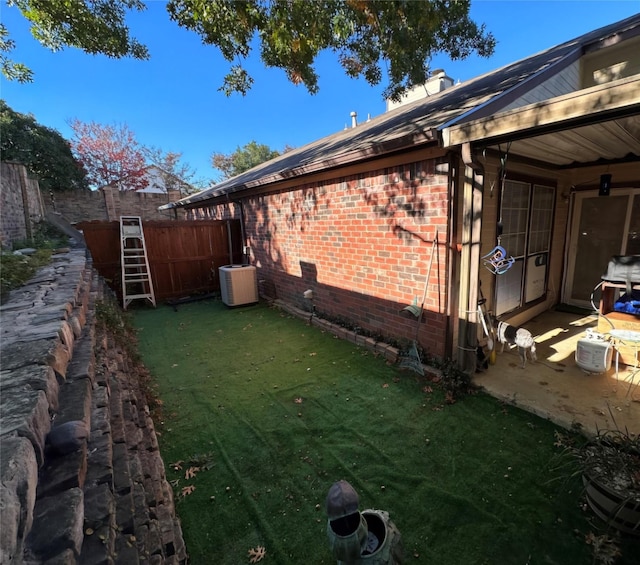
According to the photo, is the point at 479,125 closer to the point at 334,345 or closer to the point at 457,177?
the point at 457,177

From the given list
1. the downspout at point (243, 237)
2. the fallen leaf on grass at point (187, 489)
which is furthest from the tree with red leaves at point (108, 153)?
the fallen leaf on grass at point (187, 489)

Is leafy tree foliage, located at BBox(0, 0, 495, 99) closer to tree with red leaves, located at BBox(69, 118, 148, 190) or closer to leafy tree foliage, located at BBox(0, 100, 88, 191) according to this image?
leafy tree foliage, located at BBox(0, 100, 88, 191)

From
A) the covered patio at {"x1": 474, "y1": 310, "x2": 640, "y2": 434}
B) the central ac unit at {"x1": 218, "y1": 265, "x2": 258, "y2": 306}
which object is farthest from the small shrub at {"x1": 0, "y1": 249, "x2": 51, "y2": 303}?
the covered patio at {"x1": 474, "y1": 310, "x2": 640, "y2": 434}

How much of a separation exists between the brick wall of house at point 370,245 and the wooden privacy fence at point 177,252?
246 centimetres

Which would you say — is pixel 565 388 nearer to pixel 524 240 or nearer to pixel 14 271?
pixel 524 240

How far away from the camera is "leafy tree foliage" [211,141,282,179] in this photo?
1201 inches

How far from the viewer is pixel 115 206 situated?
14.6m

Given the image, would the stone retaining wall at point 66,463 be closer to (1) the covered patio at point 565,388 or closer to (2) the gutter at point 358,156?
(1) the covered patio at point 565,388

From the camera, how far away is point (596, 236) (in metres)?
5.62

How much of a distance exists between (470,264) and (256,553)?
3289 millimetres

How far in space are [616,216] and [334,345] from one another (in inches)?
218

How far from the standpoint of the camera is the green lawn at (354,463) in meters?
1.90

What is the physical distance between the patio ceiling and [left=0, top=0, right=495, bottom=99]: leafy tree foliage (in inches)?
93.3

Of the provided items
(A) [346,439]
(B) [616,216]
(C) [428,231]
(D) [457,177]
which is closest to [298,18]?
(D) [457,177]
